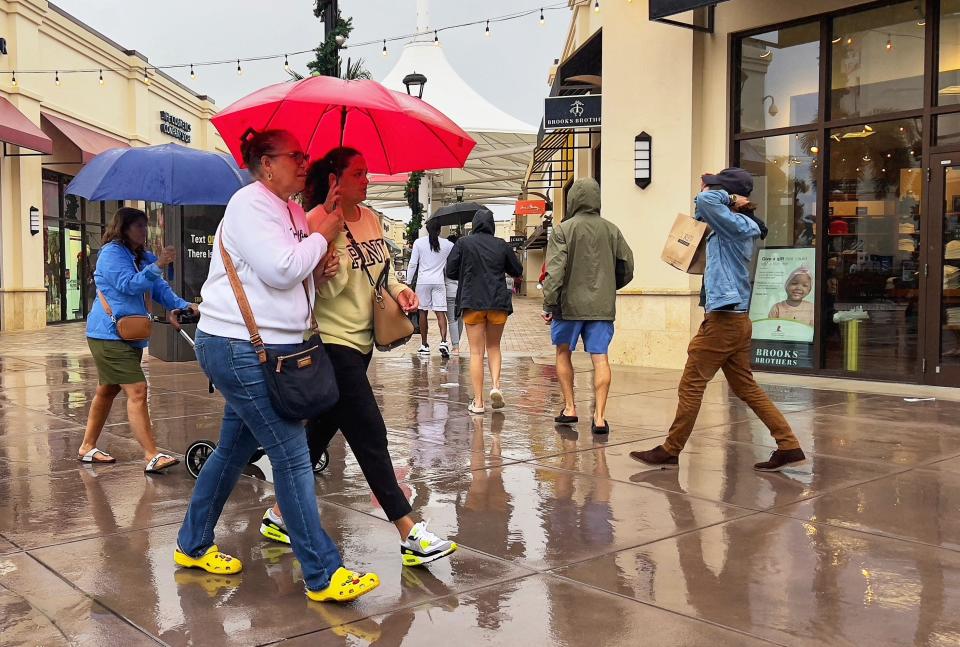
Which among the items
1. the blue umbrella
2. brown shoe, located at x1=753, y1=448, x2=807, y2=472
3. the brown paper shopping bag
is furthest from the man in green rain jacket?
the blue umbrella

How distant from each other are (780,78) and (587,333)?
5.43 meters

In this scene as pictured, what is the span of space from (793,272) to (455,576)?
25.7 ft

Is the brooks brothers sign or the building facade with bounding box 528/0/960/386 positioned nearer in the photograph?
the building facade with bounding box 528/0/960/386

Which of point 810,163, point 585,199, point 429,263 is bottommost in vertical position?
point 429,263

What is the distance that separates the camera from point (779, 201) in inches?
424

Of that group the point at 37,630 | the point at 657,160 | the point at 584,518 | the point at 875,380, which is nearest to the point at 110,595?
the point at 37,630

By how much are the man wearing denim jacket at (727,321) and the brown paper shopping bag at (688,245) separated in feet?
0.26

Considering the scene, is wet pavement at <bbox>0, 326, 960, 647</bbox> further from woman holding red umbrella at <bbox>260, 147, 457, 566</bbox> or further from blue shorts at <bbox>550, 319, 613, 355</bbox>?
blue shorts at <bbox>550, 319, 613, 355</bbox>

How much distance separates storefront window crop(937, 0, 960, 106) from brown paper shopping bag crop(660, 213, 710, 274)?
16.5 feet

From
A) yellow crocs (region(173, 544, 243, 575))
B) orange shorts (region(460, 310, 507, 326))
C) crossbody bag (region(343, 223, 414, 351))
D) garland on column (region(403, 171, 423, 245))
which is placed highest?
garland on column (region(403, 171, 423, 245))

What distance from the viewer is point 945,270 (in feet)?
30.6

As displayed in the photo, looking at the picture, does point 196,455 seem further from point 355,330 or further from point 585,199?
point 585,199

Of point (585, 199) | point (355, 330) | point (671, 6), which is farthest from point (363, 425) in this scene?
point (671, 6)

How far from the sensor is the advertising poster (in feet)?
34.2
